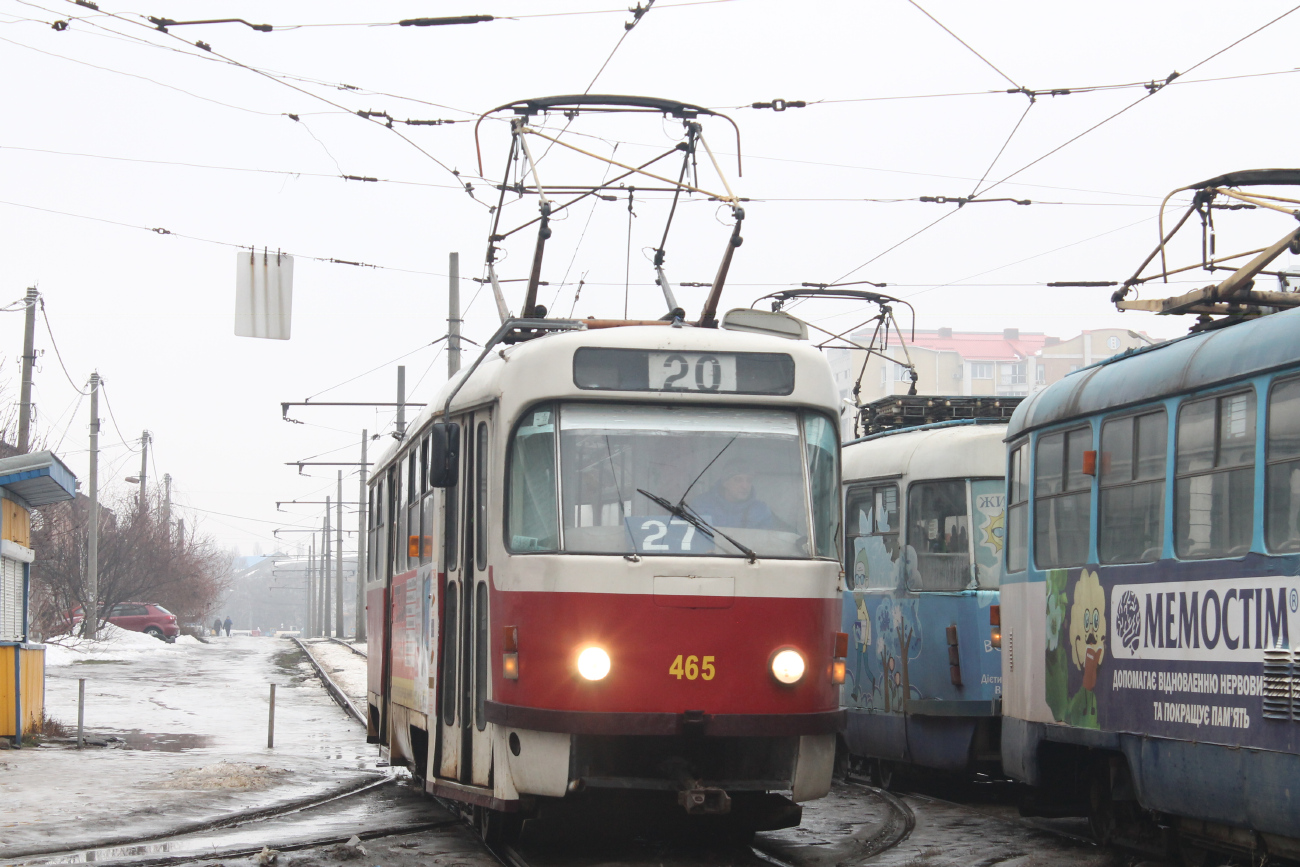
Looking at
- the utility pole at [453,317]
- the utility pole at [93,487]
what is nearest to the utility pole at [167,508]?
the utility pole at [93,487]

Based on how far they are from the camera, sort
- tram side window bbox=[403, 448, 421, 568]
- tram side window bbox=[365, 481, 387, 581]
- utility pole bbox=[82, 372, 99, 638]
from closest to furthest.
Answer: tram side window bbox=[403, 448, 421, 568] → tram side window bbox=[365, 481, 387, 581] → utility pole bbox=[82, 372, 99, 638]

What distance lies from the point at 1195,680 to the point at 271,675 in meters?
29.8

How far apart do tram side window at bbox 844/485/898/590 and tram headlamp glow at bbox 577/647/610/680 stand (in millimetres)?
5297

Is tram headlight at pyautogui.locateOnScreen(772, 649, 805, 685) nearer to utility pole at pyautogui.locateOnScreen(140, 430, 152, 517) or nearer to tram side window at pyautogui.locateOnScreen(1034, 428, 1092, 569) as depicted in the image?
tram side window at pyautogui.locateOnScreen(1034, 428, 1092, 569)

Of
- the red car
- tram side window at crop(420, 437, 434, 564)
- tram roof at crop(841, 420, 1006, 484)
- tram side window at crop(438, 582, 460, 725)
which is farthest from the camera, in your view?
the red car

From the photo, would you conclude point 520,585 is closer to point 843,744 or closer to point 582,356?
point 582,356

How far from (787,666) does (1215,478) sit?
2.35 m

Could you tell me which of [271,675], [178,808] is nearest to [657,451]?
[178,808]

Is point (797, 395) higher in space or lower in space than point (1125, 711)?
higher

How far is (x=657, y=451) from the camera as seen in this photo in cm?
854

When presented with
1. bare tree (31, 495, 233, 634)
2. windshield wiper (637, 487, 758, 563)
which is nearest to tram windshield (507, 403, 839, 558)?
windshield wiper (637, 487, 758, 563)

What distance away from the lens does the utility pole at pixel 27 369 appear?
30.6 m

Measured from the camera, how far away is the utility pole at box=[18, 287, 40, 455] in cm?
3058

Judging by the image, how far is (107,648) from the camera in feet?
143
